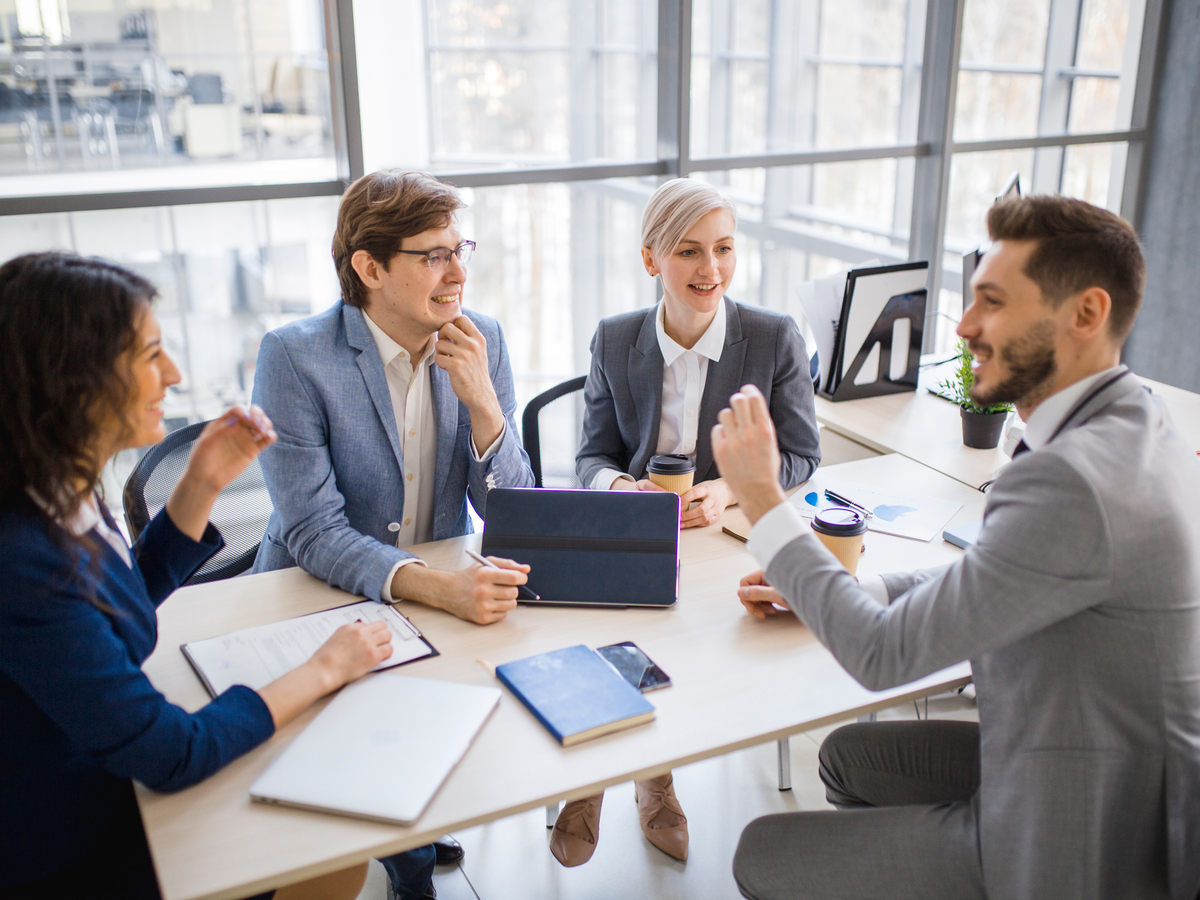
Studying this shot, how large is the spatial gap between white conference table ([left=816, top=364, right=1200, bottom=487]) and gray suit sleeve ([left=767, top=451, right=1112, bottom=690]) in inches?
42.0

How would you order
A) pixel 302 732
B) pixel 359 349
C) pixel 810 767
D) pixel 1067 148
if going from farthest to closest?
pixel 1067 148
pixel 810 767
pixel 359 349
pixel 302 732

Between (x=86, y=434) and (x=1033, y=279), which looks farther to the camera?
(x=1033, y=279)

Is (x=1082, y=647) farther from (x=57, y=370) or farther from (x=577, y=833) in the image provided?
(x=57, y=370)

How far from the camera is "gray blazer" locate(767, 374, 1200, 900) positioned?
1.22 metres

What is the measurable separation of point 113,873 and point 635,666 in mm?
805

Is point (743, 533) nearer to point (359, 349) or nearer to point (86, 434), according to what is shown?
point (359, 349)

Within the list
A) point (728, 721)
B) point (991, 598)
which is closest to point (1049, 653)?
point (991, 598)

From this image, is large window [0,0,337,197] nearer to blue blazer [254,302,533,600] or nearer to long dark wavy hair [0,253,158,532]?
blue blazer [254,302,533,600]

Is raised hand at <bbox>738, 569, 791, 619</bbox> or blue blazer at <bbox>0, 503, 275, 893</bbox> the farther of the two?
raised hand at <bbox>738, 569, 791, 619</bbox>

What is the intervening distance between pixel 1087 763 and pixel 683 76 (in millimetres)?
2723

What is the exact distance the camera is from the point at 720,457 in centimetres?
141

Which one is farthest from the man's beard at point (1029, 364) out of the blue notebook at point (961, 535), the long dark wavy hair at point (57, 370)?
the long dark wavy hair at point (57, 370)

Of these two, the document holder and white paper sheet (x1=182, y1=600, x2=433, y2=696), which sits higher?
the document holder

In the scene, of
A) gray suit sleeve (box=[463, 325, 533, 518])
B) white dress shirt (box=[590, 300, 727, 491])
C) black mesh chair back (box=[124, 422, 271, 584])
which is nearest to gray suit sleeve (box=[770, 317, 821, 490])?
white dress shirt (box=[590, 300, 727, 491])
